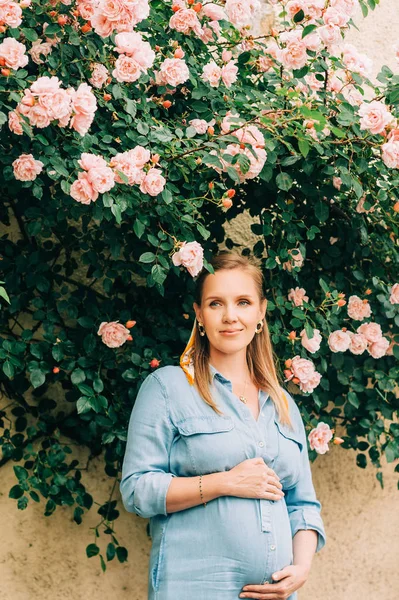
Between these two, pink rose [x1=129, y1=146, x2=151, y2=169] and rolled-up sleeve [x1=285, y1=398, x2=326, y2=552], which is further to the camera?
rolled-up sleeve [x1=285, y1=398, x2=326, y2=552]

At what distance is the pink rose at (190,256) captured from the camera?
2127 millimetres

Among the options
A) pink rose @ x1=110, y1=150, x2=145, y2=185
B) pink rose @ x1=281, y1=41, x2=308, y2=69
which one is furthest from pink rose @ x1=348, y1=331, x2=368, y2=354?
pink rose @ x1=110, y1=150, x2=145, y2=185

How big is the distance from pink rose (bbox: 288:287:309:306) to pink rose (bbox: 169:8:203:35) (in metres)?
1.00

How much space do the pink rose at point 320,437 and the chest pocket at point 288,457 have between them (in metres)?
0.42

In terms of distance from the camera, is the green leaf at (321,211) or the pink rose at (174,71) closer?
the pink rose at (174,71)

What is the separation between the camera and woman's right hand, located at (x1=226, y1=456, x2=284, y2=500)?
1958 mm

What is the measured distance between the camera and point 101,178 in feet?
6.44

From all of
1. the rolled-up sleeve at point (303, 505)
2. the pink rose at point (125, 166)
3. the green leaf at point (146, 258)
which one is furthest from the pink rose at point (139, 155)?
the rolled-up sleeve at point (303, 505)

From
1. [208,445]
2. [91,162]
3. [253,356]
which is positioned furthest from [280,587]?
[91,162]

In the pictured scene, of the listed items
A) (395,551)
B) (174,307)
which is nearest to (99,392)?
(174,307)

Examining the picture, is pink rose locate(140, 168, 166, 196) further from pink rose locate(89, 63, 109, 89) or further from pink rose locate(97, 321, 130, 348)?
pink rose locate(97, 321, 130, 348)

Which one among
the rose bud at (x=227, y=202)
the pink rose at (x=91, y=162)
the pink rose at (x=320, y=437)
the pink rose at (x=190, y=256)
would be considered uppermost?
the pink rose at (x=91, y=162)

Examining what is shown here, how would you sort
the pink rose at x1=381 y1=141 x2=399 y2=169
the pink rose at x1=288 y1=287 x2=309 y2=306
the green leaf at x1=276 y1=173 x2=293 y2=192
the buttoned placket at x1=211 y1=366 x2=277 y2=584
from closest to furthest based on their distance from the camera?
the buttoned placket at x1=211 y1=366 x2=277 y2=584
the pink rose at x1=381 y1=141 x2=399 y2=169
the green leaf at x1=276 y1=173 x2=293 y2=192
the pink rose at x1=288 y1=287 x2=309 y2=306

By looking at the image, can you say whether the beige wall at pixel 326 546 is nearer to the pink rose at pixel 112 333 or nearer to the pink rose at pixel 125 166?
the pink rose at pixel 112 333
